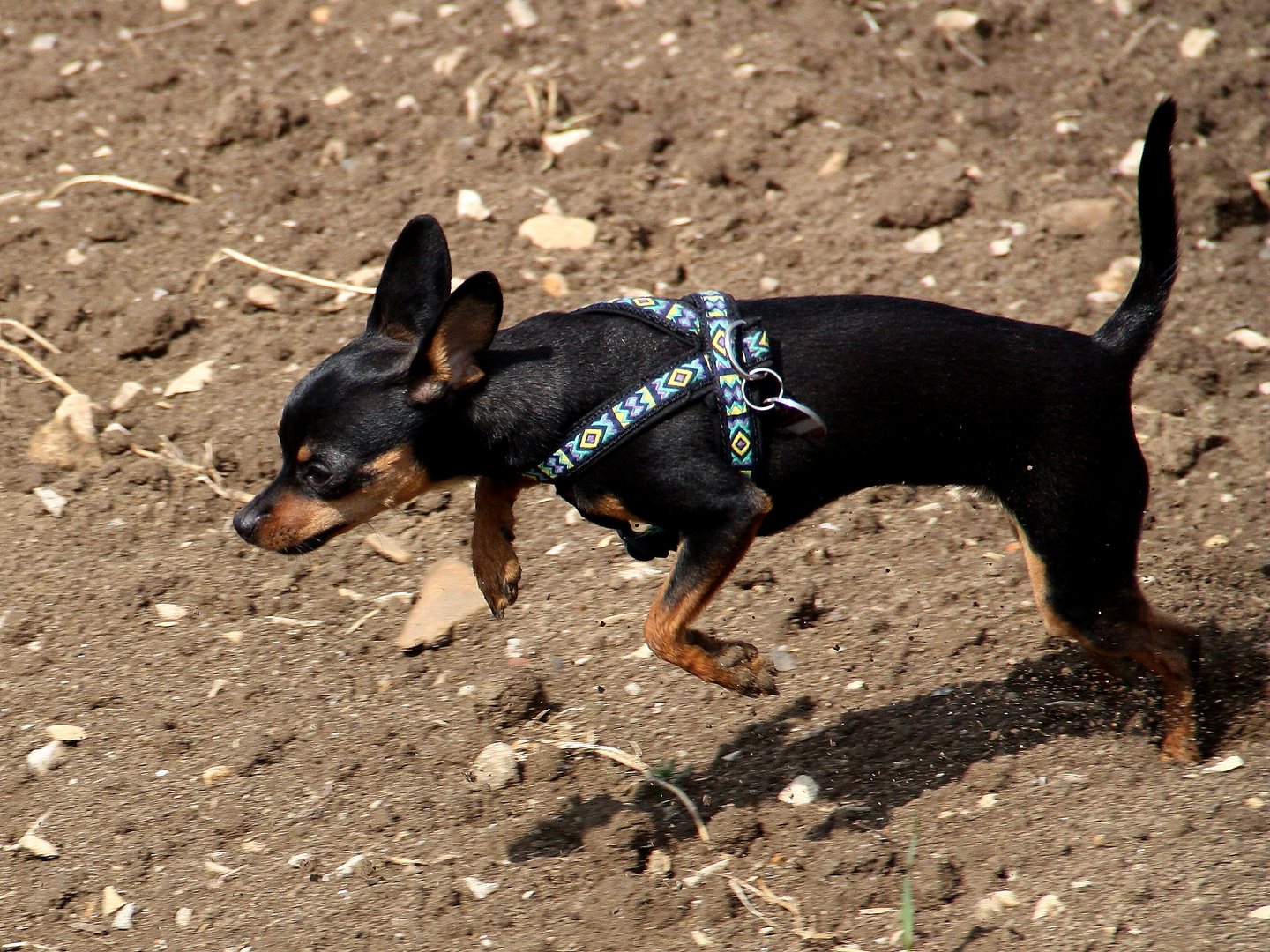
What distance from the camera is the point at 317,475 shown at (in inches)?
142

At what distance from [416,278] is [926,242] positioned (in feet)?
10.1

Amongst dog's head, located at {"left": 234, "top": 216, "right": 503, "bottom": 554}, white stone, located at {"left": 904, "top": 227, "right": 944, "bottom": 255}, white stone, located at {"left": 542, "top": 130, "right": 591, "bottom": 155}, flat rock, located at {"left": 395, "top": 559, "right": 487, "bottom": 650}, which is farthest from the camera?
white stone, located at {"left": 542, "top": 130, "right": 591, "bottom": 155}

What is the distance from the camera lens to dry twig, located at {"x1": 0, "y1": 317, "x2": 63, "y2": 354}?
18.4 ft

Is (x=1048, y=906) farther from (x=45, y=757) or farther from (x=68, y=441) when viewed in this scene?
(x=68, y=441)

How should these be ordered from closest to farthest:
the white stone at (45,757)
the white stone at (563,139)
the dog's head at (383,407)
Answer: the dog's head at (383,407)
the white stone at (45,757)
the white stone at (563,139)

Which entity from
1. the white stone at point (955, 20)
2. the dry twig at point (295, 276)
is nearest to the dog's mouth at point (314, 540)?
the dry twig at point (295, 276)

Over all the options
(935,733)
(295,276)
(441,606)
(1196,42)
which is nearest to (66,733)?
(441,606)

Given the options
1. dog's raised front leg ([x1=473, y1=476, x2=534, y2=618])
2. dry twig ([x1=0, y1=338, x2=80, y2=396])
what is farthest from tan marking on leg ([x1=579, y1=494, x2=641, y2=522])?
dry twig ([x1=0, y1=338, x2=80, y2=396])

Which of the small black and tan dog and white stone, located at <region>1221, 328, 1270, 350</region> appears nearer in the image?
the small black and tan dog

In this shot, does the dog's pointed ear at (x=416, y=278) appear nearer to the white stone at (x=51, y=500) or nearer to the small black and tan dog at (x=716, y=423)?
the small black and tan dog at (x=716, y=423)

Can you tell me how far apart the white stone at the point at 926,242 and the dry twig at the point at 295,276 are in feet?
8.24

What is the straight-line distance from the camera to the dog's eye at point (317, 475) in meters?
3.57

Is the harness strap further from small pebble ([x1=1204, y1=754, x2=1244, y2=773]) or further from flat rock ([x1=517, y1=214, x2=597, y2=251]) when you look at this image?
flat rock ([x1=517, y1=214, x2=597, y2=251])

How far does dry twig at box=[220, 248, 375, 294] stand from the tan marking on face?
7.79 feet
